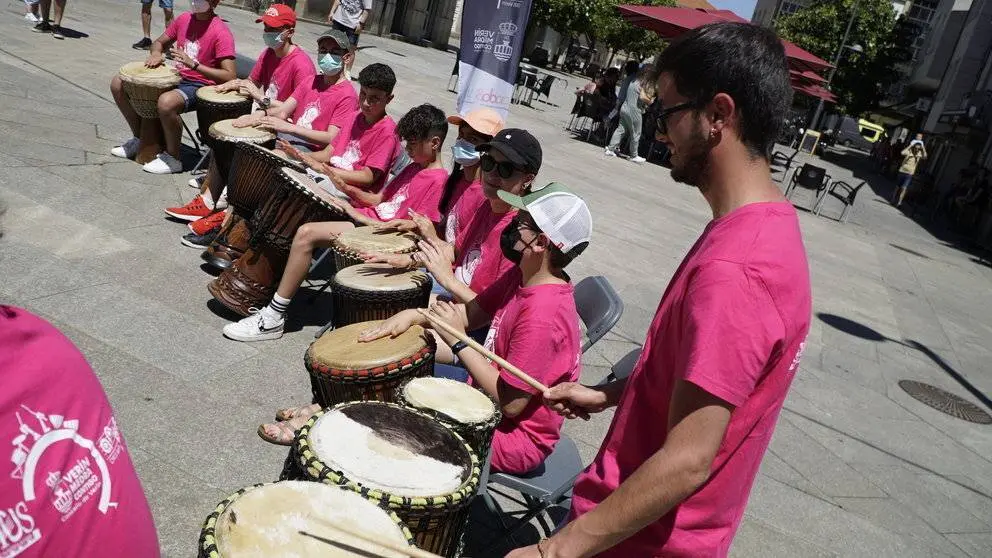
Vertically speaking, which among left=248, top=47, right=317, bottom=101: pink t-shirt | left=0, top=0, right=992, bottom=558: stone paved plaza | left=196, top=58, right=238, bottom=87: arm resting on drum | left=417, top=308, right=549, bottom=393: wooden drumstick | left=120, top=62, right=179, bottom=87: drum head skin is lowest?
left=0, top=0, right=992, bottom=558: stone paved plaza

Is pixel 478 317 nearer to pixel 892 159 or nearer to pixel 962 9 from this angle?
pixel 892 159

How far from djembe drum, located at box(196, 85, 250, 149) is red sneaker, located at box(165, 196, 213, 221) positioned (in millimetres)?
649

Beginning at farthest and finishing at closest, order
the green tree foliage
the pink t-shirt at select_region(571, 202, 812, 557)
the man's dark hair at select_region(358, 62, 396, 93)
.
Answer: the green tree foliage < the man's dark hair at select_region(358, 62, 396, 93) < the pink t-shirt at select_region(571, 202, 812, 557)

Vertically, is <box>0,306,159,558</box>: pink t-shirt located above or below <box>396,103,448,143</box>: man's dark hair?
below

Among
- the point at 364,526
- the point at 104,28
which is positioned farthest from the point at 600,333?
the point at 104,28

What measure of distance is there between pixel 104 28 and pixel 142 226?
1004cm

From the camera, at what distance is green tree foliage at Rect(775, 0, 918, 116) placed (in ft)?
144

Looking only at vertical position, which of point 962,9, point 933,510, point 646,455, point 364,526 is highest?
point 962,9

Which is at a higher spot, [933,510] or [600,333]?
[600,333]

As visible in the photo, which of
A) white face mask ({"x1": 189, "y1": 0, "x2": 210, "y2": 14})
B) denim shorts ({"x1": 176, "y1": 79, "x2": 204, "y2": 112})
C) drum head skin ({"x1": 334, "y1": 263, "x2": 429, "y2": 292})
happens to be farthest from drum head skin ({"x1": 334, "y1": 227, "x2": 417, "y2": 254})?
white face mask ({"x1": 189, "y1": 0, "x2": 210, "y2": 14})

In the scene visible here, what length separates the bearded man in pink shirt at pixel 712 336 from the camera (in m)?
1.48

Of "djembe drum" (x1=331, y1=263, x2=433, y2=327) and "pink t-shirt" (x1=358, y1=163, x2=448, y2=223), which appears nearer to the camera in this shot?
"djembe drum" (x1=331, y1=263, x2=433, y2=327)

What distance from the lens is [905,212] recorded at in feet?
76.9

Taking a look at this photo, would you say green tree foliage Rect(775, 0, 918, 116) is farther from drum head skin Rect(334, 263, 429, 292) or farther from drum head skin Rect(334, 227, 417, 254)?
drum head skin Rect(334, 263, 429, 292)
